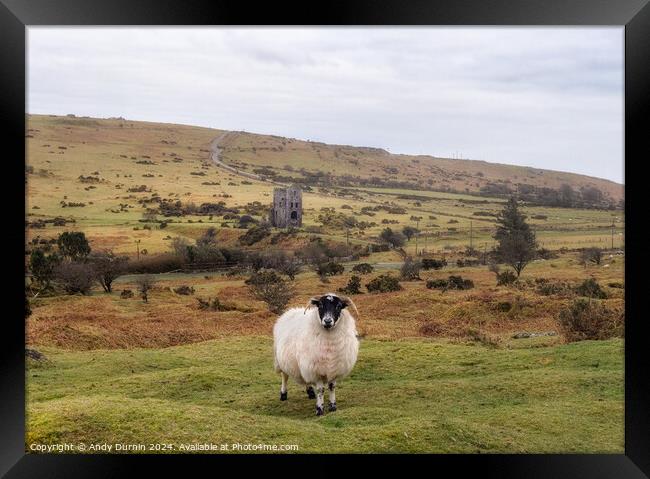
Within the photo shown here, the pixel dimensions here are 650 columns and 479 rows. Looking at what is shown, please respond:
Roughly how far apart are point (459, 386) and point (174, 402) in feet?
16.4

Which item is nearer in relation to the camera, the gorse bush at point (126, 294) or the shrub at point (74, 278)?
the shrub at point (74, 278)

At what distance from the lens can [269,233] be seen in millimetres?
32906

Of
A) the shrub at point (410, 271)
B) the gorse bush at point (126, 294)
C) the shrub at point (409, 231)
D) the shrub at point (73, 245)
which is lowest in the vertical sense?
the gorse bush at point (126, 294)

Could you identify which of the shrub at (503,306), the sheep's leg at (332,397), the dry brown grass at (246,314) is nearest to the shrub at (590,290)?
the dry brown grass at (246,314)

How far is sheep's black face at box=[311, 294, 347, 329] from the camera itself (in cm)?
939

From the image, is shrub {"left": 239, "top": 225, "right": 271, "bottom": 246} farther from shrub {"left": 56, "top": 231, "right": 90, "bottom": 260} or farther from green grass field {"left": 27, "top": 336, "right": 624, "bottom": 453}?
green grass field {"left": 27, "top": 336, "right": 624, "bottom": 453}

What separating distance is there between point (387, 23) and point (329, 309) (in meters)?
4.16

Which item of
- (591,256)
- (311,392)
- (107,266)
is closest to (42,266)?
(107,266)

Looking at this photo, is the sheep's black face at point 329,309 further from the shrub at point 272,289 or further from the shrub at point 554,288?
the shrub at point 554,288

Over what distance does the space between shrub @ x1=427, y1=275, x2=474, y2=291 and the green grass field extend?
9041 mm

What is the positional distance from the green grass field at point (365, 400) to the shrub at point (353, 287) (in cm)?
720

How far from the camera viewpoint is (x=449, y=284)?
23984 millimetres

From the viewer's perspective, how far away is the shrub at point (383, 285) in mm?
22152
